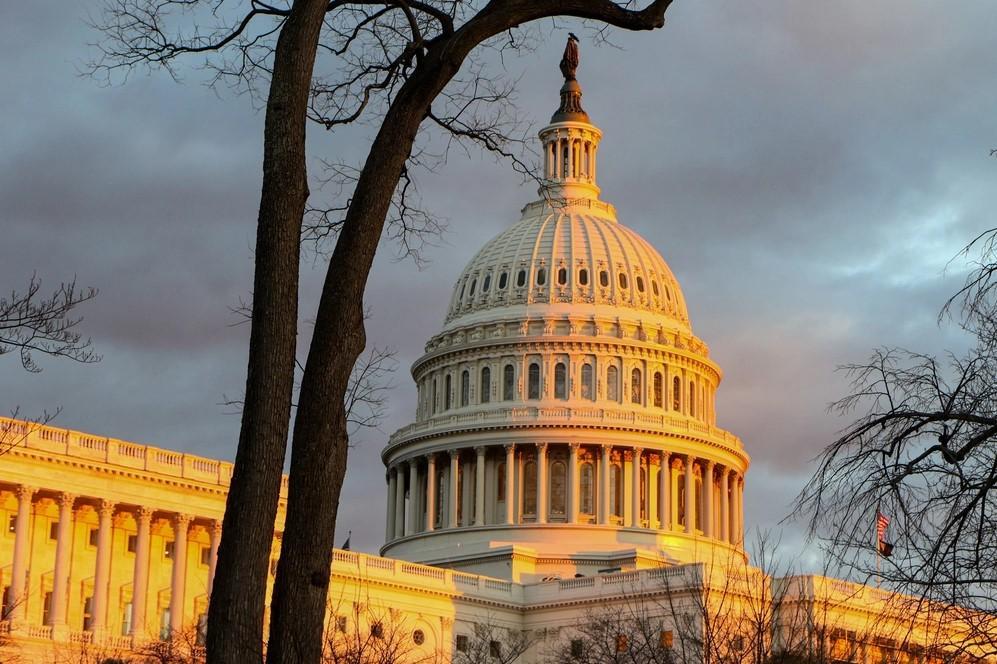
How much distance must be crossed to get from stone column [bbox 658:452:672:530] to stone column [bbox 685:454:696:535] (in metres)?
1.58

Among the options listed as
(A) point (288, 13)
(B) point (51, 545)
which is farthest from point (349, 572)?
(A) point (288, 13)

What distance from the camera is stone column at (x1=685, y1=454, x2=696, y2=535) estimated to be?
14612 centimetres

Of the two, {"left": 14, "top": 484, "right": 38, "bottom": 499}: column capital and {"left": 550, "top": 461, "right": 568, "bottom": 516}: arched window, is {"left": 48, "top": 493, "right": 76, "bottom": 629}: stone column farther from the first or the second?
{"left": 550, "top": 461, "right": 568, "bottom": 516}: arched window

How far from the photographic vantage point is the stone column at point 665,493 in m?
145

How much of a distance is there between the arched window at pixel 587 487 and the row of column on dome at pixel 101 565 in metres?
44.7

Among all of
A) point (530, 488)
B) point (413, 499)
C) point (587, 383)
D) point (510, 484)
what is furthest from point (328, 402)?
point (413, 499)

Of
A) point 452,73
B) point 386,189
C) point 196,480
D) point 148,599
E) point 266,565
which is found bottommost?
point 266,565

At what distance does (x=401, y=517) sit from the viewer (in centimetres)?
15238

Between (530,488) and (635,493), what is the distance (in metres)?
8.22

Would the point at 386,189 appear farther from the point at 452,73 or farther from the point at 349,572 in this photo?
the point at 349,572

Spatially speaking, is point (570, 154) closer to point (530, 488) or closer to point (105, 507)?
point (530, 488)

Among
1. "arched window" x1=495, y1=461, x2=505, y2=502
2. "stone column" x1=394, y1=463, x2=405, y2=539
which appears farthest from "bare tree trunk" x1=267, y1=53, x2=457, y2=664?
"stone column" x1=394, y1=463, x2=405, y2=539

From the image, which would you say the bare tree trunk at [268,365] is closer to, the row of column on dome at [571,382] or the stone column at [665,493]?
the stone column at [665,493]

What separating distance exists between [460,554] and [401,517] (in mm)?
11934
